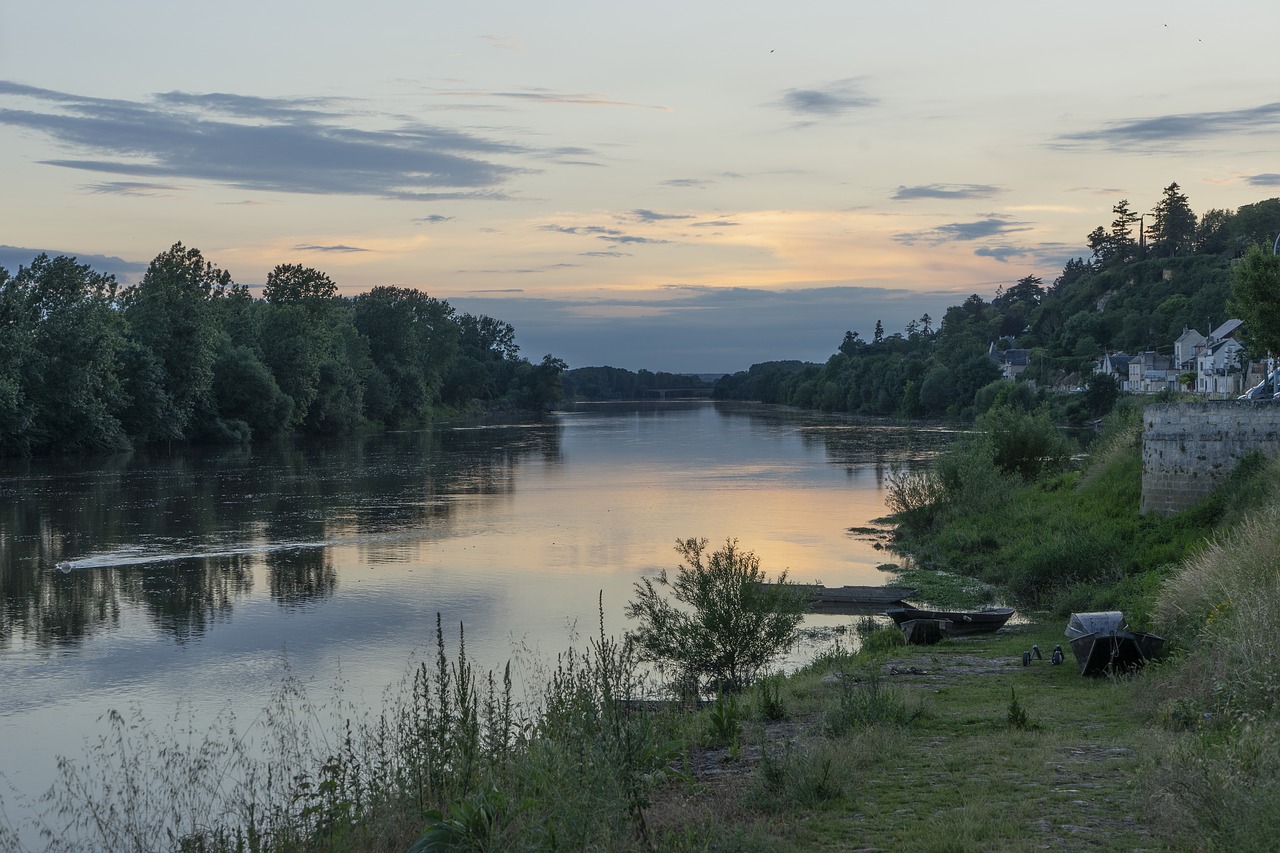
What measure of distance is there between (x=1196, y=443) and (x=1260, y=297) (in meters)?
18.8

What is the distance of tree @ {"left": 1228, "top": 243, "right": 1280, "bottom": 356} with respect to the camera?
40469 millimetres

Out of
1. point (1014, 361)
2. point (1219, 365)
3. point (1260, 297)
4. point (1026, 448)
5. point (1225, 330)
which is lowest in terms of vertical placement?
point (1026, 448)

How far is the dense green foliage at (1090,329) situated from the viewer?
122 meters

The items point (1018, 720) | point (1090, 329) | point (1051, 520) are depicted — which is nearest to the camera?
point (1018, 720)

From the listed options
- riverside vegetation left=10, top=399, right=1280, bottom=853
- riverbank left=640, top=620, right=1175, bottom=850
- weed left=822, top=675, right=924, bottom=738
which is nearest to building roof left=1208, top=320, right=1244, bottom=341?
riverside vegetation left=10, top=399, right=1280, bottom=853

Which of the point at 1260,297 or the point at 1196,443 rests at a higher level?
the point at 1260,297

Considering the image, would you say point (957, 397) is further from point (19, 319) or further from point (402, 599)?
point (402, 599)

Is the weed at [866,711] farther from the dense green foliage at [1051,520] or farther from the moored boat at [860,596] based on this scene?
the moored boat at [860,596]

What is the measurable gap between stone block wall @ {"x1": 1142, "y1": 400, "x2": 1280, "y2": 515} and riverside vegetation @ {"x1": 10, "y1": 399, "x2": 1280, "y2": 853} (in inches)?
293

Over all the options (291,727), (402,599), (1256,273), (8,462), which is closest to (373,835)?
(291,727)

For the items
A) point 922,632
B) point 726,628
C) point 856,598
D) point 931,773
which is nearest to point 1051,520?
point 856,598

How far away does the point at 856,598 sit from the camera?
2538 centimetres

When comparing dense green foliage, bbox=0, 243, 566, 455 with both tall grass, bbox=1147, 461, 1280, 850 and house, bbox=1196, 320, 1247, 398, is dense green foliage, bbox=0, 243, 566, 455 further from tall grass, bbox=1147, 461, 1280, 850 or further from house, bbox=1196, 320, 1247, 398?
house, bbox=1196, 320, 1247, 398

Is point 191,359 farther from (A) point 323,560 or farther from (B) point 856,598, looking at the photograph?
(B) point 856,598
